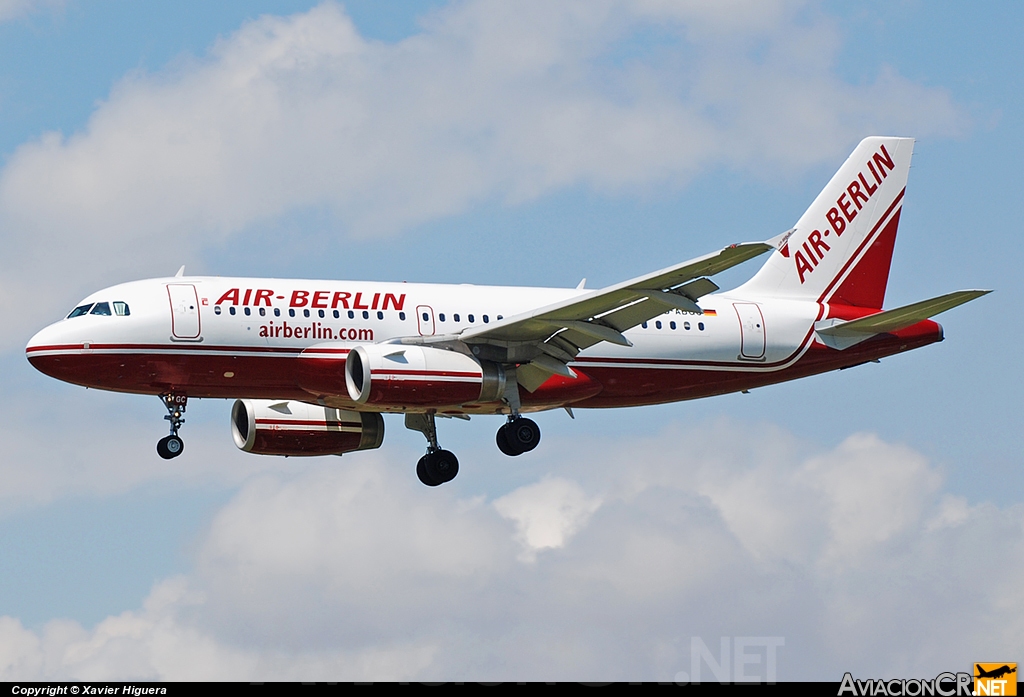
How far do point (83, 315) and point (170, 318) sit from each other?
2427 mm

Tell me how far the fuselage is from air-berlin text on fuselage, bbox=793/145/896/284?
282 cm

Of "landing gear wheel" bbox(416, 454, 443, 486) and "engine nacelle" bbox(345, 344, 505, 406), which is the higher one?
"landing gear wheel" bbox(416, 454, 443, 486)

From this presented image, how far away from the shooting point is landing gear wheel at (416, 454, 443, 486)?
170ft

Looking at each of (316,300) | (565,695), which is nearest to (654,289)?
(316,300)

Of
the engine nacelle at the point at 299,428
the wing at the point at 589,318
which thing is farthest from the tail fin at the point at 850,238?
the engine nacelle at the point at 299,428

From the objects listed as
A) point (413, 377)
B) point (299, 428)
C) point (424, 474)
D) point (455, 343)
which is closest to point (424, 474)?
point (424, 474)

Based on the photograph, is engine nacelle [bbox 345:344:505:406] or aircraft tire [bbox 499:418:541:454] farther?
aircraft tire [bbox 499:418:541:454]

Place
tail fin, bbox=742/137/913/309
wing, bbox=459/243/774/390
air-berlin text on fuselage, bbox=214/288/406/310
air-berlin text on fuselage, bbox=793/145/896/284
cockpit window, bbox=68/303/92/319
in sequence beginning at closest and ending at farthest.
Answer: wing, bbox=459/243/774/390, cockpit window, bbox=68/303/92/319, air-berlin text on fuselage, bbox=214/288/406/310, tail fin, bbox=742/137/913/309, air-berlin text on fuselage, bbox=793/145/896/284

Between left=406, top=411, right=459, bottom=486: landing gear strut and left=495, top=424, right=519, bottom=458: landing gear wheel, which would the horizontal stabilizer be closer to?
left=495, top=424, right=519, bottom=458: landing gear wheel

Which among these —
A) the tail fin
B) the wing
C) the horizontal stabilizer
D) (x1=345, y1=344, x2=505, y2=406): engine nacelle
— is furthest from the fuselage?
the tail fin

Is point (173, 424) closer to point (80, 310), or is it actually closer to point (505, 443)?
point (80, 310)

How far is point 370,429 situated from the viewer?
2063 inches

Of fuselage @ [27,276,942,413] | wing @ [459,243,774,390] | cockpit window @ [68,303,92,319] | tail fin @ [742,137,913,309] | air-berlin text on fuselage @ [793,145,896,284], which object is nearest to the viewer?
wing @ [459,243,774,390]

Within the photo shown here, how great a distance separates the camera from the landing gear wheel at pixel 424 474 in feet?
170
